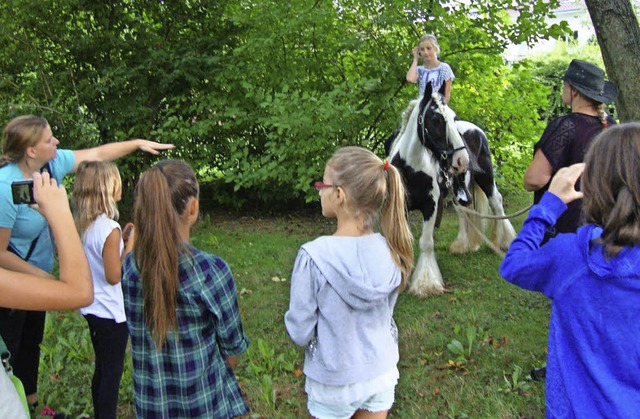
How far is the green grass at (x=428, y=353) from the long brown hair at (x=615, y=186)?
7.12 ft

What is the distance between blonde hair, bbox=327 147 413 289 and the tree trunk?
109 inches

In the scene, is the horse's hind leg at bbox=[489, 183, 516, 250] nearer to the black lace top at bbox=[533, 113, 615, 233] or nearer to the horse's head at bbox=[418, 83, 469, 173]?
the horse's head at bbox=[418, 83, 469, 173]

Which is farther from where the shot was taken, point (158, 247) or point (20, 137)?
point (20, 137)

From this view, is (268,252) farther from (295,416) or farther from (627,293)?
(627,293)

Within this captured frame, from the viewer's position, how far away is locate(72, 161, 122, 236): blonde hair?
3.12 meters

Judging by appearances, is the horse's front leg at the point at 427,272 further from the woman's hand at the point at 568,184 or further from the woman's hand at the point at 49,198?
the woman's hand at the point at 49,198

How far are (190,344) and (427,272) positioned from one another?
406 centimetres

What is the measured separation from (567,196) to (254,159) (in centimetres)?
786

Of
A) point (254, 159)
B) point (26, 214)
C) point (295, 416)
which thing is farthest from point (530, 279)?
point (254, 159)

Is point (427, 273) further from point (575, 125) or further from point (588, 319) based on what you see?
point (588, 319)

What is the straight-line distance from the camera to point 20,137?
321 cm

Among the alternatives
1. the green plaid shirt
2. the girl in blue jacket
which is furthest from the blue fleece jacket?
the green plaid shirt

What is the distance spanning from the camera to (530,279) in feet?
6.56

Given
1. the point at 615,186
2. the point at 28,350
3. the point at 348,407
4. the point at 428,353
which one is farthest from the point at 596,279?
the point at 28,350
